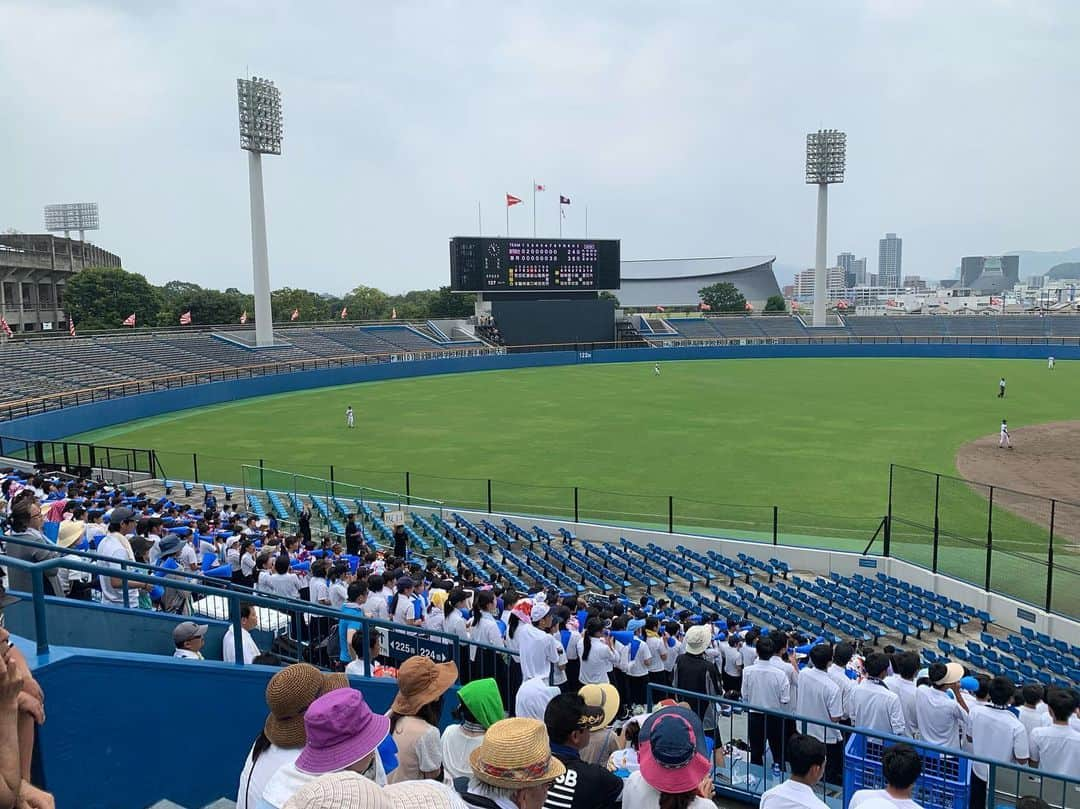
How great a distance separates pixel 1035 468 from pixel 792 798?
26582mm

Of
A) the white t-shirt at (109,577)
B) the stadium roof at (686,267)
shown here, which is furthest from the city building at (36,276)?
the stadium roof at (686,267)

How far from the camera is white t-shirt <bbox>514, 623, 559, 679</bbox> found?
25.7 feet

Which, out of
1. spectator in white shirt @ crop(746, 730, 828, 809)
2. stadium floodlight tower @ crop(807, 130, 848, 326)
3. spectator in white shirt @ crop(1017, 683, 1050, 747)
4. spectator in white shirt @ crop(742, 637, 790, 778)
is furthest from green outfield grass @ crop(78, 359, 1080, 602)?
stadium floodlight tower @ crop(807, 130, 848, 326)

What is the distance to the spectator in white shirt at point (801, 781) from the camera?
4.06 m

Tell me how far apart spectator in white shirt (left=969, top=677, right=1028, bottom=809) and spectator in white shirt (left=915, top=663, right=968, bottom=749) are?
184 mm

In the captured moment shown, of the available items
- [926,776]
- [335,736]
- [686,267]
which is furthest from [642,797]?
[686,267]

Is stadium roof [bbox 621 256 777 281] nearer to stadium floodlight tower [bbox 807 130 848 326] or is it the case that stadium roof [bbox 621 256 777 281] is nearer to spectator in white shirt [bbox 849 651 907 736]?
stadium floodlight tower [bbox 807 130 848 326]

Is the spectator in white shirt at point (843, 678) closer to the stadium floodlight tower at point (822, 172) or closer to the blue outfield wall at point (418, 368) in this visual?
the blue outfield wall at point (418, 368)

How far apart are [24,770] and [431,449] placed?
89.7 ft

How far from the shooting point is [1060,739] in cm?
637

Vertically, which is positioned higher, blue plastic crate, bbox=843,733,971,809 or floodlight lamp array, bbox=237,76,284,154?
floodlight lamp array, bbox=237,76,284,154

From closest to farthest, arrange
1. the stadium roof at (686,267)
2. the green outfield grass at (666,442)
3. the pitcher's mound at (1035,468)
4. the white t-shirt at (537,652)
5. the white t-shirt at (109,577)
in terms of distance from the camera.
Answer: the white t-shirt at (537,652), the white t-shirt at (109,577), the pitcher's mound at (1035,468), the green outfield grass at (666,442), the stadium roof at (686,267)

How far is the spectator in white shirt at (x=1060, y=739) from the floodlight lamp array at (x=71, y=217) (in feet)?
404

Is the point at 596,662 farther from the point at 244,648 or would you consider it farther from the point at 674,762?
the point at 674,762
